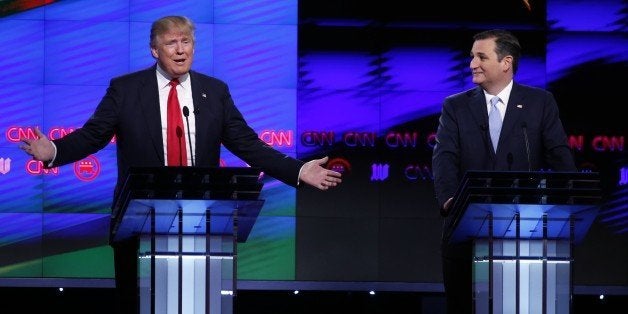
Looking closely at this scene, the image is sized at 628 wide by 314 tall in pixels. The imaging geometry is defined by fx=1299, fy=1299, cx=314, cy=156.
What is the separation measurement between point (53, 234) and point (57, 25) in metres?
1.34

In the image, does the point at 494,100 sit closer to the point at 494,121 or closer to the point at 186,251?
the point at 494,121

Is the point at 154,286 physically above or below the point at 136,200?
below

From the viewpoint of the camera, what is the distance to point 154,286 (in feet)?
15.8

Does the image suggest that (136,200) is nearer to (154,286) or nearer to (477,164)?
(154,286)

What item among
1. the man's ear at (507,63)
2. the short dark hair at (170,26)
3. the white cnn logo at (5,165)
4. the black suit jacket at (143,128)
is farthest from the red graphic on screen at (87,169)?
the man's ear at (507,63)

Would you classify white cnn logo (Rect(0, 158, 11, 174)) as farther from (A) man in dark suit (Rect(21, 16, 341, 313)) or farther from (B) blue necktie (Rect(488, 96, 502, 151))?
(B) blue necktie (Rect(488, 96, 502, 151))

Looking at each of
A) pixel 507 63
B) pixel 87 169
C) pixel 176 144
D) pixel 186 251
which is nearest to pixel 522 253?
pixel 507 63

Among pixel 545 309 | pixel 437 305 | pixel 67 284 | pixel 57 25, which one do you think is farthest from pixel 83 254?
pixel 545 309

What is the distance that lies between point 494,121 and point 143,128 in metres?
1.54

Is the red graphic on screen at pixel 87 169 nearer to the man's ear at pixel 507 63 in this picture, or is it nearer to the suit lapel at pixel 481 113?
the suit lapel at pixel 481 113

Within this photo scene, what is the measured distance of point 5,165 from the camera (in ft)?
27.3

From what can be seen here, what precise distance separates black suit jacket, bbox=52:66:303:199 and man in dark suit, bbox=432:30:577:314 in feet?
2.48

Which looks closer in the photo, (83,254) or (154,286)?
(154,286)

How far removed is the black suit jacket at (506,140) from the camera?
5.63 meters
